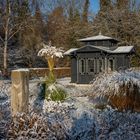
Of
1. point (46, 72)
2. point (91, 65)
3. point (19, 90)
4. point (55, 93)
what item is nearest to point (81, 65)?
point (91, 65)

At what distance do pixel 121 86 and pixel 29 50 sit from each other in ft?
84.1

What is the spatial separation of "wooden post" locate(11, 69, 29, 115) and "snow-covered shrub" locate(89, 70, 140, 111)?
14.0 feet

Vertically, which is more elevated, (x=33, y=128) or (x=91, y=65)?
(x=91, y=65)

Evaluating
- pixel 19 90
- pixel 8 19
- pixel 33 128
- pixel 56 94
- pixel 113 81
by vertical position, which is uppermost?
pixel 8 19

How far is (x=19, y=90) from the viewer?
6309 mm

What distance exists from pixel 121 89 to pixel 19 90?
14.9 ft

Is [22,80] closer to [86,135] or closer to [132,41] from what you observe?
[86,135]

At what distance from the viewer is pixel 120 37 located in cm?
3177

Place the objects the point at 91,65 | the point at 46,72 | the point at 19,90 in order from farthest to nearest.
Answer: the point at 46,72 < the point at 91,65 < the point at 19,90

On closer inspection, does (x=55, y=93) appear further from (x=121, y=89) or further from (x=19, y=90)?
(x=19, y=90)

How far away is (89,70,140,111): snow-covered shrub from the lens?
10141 mm

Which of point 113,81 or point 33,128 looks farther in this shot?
point 113,81

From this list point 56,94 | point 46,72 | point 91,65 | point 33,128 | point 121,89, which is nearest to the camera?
point 33,128

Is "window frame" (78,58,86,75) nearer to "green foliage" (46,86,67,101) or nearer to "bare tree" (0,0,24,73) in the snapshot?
"bare tree" (0,0,24,73)
